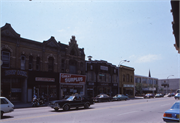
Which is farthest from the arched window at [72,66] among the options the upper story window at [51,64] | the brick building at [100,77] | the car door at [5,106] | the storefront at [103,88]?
the car door at [5,106]

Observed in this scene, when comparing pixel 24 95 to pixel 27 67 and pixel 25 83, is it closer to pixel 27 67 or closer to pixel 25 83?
pixel 25 83

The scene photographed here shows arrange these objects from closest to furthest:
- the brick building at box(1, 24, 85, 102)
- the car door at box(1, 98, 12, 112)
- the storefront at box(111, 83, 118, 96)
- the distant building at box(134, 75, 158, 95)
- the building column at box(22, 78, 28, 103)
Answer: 1. the car door at box(1, 98, 12, 112)
2. the brick building at box(1, 24, 85, 102)
3. the building column at box(22, 78, 28, 103)
4. the storefront at box(111, 83, 118, 96)
5. the distant building at box(134, 75, 158, 95)

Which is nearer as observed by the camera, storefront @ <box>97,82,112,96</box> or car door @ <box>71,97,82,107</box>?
car door @ <box>71,97,82,107</box>

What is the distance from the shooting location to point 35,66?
104ft

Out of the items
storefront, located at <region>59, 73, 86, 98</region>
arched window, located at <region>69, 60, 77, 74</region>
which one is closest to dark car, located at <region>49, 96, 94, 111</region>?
storefront, located at <region>59, 73, 86, 98</region>

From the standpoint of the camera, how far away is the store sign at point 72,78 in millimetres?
36056

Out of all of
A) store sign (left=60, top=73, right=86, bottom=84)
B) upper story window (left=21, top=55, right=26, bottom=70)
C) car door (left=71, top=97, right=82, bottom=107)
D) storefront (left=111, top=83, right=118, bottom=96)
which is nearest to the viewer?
car door (left=71, top=97, right=82, bottom=107)

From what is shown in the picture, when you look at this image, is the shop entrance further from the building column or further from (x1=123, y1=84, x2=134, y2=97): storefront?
(x1=123, y1=84, x2=134, y2=97): storefront

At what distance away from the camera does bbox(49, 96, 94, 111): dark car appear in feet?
58.0

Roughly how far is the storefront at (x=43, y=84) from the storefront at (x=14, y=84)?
1.10 meters

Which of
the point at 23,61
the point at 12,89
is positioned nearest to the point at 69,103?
the point at 12,89

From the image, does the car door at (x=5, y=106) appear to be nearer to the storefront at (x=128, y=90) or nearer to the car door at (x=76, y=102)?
the car door at (x=76, y=102)

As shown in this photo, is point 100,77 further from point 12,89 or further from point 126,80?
point 12,89

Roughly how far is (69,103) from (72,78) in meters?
19.6
